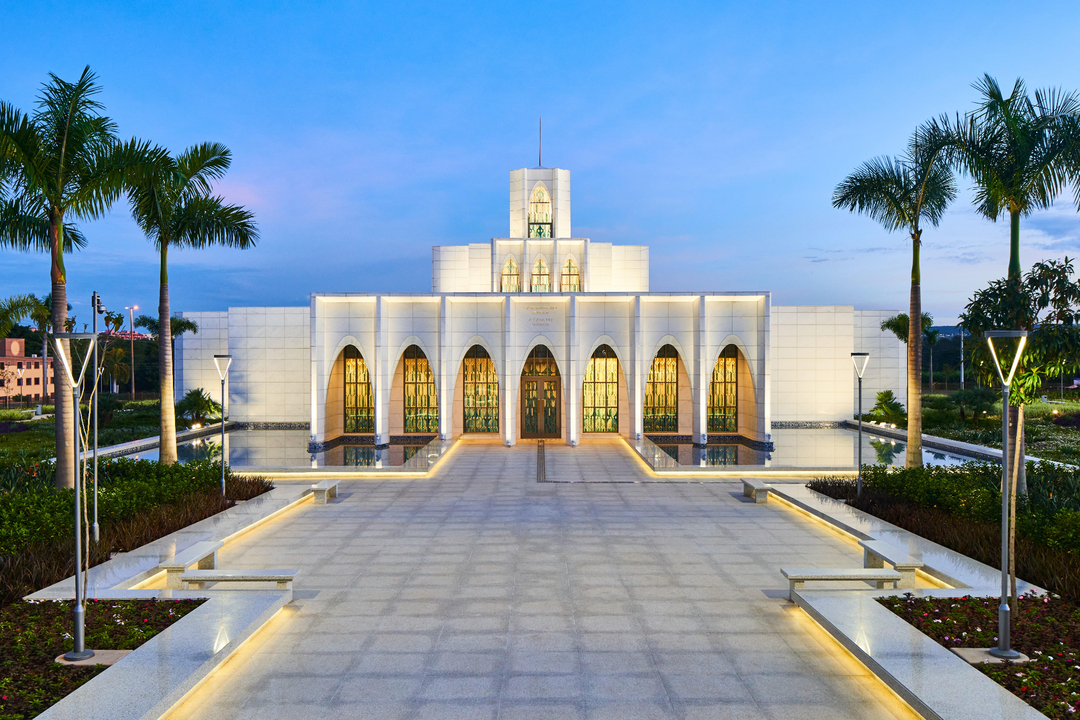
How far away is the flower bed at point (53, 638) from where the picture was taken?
518 cm

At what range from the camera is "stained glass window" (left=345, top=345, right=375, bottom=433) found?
29.3 meters

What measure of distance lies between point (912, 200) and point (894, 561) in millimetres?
10336

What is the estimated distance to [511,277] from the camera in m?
32.3

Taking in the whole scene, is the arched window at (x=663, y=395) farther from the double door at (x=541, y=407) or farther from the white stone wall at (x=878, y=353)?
the white stone wall at (x=878, y=353)

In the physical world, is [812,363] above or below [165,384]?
above

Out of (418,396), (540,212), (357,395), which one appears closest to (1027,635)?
(418,396)

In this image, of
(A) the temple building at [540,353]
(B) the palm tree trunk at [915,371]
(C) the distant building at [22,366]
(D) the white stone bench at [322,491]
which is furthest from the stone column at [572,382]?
(C) the distant building at [22,366]

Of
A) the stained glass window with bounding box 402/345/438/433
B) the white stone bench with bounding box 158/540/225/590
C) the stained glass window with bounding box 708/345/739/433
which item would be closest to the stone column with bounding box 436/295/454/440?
the stained glass window with bounding box 402/345/438/433

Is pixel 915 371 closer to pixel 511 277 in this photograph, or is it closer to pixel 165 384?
pixel 165 384

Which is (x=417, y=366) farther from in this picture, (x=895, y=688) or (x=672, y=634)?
(x=895, y=688)

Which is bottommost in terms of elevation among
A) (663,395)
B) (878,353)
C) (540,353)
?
(663,395)

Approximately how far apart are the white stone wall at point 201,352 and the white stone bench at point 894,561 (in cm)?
3541

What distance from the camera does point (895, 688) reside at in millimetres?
5445

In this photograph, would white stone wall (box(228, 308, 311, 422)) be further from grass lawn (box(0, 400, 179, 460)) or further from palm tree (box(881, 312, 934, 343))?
palm tree (box(881, 312, 934, 343))
